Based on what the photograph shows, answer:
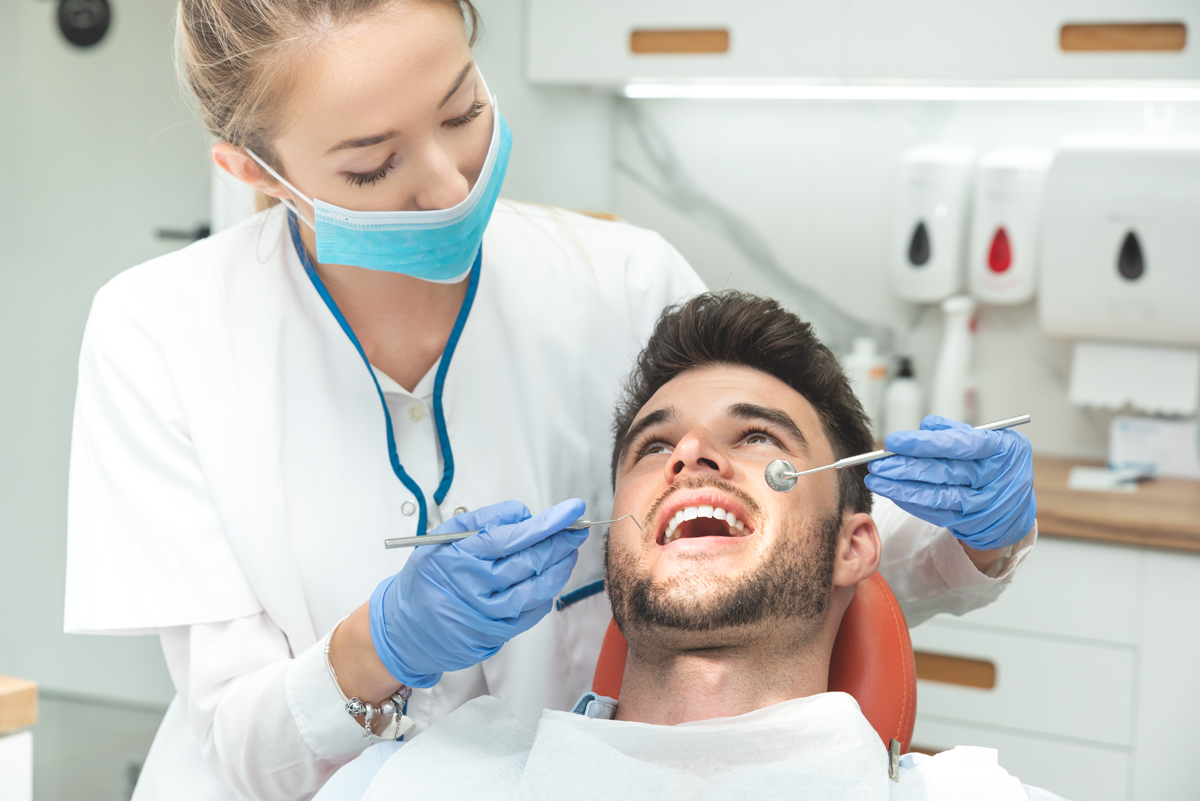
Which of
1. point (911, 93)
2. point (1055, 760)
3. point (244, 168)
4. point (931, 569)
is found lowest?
point (1055, 760)

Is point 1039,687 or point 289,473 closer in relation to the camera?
point 289,473

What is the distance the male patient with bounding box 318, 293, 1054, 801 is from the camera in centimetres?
114

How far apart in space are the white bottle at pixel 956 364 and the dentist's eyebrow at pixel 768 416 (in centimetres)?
127

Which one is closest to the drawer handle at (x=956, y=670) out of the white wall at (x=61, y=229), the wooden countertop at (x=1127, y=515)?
the wooden countertop at (x=1127, y=515)

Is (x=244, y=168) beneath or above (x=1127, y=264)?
above

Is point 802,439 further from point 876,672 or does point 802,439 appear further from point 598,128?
point 598,128

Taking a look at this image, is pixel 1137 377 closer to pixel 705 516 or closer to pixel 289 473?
pixel 705 516

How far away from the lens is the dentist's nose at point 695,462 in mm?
1313

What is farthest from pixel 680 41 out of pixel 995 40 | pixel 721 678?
pixel 721 678

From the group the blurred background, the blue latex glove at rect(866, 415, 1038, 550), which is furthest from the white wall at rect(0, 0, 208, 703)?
the blue latex glove at rect(866, 415, 1038, 550)

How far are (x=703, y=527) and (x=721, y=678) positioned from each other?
0.23 metres

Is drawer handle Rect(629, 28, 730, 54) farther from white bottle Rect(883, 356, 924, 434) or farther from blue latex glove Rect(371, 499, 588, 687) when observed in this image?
blue latex glove Rect(371, 499, 588, 687)

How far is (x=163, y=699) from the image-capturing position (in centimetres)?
320

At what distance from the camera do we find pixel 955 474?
1188 millimetres
